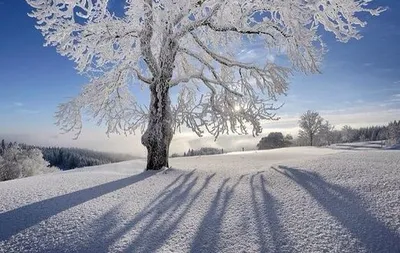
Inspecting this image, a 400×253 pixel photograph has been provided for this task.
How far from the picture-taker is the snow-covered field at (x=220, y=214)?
426 cm

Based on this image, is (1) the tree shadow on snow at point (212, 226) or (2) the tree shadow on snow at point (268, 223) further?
(1) the tree shadow on snow at point (212, 226)

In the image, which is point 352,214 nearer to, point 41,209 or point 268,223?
point 268,223

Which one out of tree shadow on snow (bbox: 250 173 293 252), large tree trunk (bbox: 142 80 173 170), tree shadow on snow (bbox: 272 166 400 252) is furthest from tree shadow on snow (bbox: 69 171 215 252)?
large tree trunk (bbox: 142 80 173 170)

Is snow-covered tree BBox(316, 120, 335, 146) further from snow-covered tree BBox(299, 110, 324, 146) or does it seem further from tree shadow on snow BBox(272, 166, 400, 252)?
tree shadow on snow BBox(272, 166, 400, 252)

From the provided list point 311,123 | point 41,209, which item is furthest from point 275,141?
point 41,209

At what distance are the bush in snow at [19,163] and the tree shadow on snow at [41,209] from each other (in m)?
23.5

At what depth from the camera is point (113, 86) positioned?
1168 centimetres

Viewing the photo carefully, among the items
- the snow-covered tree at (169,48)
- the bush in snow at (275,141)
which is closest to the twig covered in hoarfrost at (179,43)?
the snow-covered tree at (169,48)

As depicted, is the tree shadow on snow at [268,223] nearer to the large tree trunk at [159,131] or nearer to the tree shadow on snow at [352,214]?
the tree shadow on snow at [352,214]

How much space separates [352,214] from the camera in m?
4.86

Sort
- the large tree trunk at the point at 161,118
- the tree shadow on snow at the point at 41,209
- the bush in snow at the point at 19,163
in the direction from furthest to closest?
the bush in snow at the point at 19,163 → the large tree trunk at the point at 161,118 → the tree shadow on snow at the point at 41,209

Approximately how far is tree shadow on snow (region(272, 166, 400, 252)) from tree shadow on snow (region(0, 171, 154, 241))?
467 centimetres

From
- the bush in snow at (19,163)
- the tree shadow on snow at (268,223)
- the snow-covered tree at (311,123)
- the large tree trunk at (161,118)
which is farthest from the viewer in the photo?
the snow-covered tree at (311,123)

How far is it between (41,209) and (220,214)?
3.49 meters
